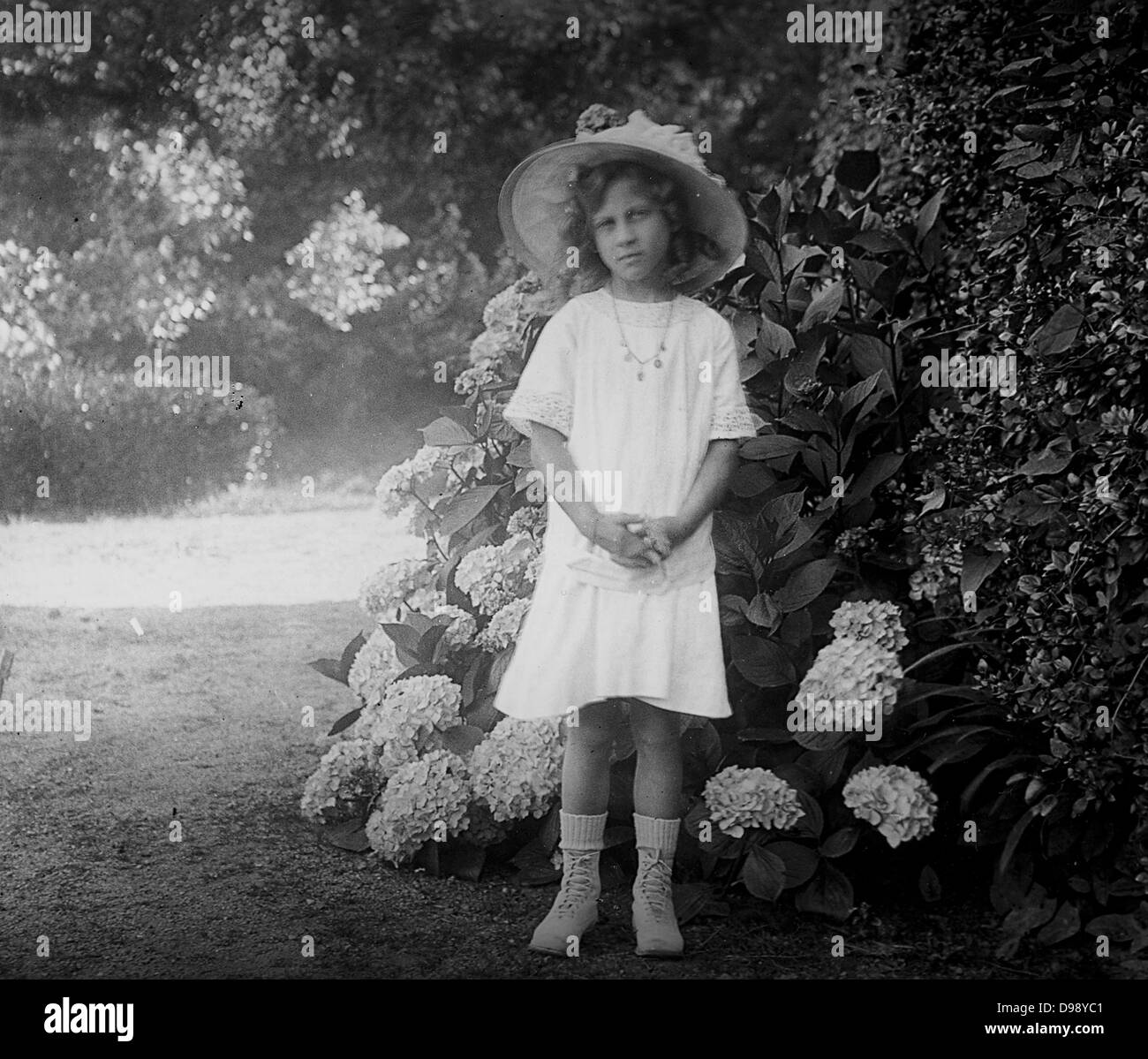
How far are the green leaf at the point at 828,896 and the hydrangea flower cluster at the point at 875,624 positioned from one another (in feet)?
1.41

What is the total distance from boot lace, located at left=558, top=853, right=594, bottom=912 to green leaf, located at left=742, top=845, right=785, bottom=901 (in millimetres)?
283

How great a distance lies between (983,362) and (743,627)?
0.69 metres

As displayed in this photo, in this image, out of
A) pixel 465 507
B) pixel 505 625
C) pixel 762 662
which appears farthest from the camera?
pixel 465 507

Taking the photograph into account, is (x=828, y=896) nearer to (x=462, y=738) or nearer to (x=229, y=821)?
(x=462, y=738)

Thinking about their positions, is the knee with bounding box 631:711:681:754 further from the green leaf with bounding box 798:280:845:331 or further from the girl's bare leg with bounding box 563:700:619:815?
the green leaf with bounding box 798:280:845:331

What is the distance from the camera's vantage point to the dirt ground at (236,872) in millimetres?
2189

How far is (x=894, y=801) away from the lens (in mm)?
2180

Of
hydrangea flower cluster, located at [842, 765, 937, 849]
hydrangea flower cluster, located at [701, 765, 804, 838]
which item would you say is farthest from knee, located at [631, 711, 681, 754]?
hydrangea flower cluster, located at [842, 765, 937, 849]

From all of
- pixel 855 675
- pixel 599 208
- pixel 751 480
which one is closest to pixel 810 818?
pixel 855 675

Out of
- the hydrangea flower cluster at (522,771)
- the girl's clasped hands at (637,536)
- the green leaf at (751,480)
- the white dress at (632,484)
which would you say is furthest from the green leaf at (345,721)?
the green leaf at (751,480)

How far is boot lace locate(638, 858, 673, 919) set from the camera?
2193 millimetres

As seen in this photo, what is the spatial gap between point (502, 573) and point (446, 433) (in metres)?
0.32

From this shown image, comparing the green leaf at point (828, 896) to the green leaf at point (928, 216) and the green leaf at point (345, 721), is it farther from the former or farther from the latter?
the green leaf at point (928, 216)
